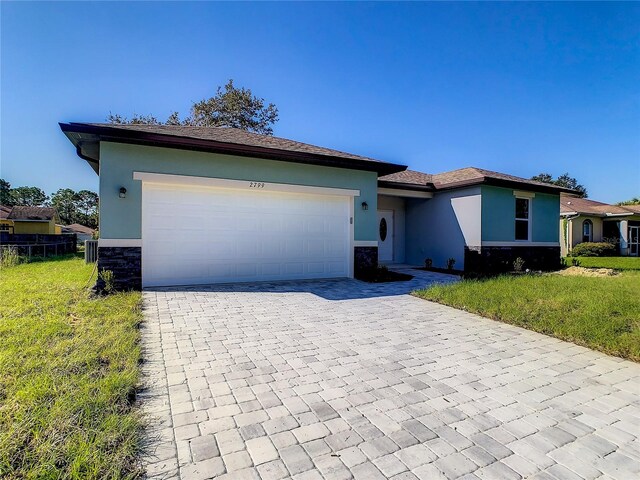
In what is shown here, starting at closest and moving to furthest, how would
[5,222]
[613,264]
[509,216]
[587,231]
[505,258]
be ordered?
[505,258] → [509,216] → [613,264] → [587,231] → [5,222]

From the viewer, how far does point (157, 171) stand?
7.76m

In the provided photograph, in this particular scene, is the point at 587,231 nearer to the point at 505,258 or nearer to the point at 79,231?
the point at 505,258

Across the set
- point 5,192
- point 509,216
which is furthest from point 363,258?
point 5,192

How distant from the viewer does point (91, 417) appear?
94.0 inches

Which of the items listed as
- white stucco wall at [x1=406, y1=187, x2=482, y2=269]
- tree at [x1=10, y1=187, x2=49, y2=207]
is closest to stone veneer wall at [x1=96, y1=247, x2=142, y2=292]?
white stucco wall at [x1=406, y1=187, x2=482, y2=269]

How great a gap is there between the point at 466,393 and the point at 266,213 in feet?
22.9

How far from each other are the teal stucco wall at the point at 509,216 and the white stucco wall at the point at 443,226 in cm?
36

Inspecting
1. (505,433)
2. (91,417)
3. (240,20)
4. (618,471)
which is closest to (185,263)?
(91,417)

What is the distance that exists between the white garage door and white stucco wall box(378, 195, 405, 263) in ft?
15.7

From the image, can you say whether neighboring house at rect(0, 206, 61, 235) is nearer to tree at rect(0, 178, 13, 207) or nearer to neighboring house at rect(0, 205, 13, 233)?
neighboring house at rect(0, 205, 13, 233)

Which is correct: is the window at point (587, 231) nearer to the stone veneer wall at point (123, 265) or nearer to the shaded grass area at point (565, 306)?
the shaded grass area at point (565, 306)

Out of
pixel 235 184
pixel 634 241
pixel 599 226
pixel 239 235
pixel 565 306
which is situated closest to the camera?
pixel 565 306

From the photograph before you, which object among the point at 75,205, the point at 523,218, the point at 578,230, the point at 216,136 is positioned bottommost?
the point at 578,230

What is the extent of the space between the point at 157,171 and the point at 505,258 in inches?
466
